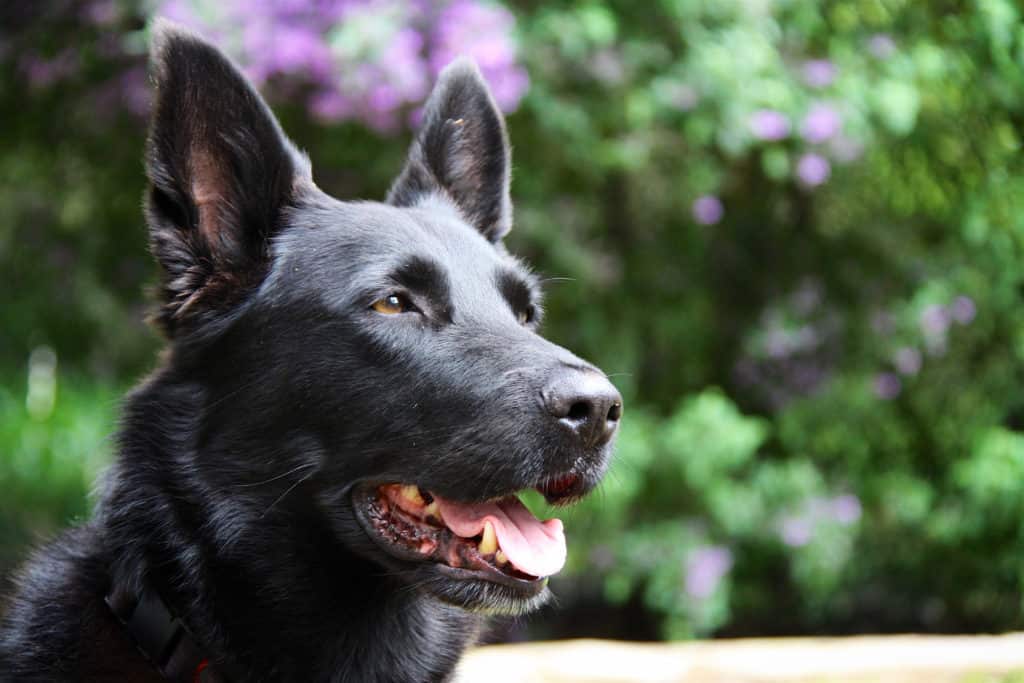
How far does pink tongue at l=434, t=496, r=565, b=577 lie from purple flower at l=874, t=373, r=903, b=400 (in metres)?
4.32

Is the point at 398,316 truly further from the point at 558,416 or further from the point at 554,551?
the point at 554,551

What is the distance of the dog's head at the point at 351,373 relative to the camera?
7.52ft

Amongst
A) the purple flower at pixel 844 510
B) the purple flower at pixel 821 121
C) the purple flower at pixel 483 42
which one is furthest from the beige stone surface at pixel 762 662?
the purple flower at pixel 821 121

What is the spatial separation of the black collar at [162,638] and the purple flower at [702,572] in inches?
138

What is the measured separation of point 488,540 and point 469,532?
0.16 feet

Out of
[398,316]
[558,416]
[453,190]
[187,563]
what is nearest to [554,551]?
[558,416]

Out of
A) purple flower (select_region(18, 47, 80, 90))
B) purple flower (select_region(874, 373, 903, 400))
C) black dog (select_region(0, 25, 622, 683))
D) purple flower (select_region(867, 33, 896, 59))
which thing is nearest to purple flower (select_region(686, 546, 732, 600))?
purple flower (select_region(874, 373, 903, 400))

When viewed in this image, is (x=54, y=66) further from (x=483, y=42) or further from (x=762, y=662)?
(x=762, y=662)

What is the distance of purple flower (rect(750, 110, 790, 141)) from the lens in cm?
516

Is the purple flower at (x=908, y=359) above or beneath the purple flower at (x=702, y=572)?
above

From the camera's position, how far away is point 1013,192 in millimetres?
5723

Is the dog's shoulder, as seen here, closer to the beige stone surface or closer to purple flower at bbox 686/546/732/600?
the beige stone surface

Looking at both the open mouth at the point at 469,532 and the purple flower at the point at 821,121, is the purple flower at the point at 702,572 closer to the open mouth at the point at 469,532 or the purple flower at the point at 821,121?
the purple flower at the point at 821,121

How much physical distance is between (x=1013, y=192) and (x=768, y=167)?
1.29m
